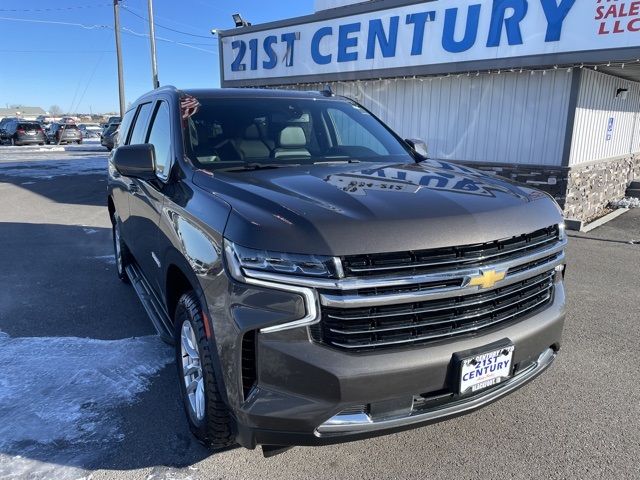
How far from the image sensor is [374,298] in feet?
6.41

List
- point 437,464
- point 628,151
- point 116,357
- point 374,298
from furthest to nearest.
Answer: point 628,151 → point 116,357 → point 437,464 → point 374,298

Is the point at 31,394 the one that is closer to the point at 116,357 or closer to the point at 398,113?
the point at 116,357

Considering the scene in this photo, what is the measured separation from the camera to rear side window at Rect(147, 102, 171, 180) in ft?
10.5

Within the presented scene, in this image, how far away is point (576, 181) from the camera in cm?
867

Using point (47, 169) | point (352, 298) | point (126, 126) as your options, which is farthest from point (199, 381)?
point (47, 169)

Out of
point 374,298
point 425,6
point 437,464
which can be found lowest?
point 437,464

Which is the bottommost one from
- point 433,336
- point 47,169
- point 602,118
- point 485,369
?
point 47,169

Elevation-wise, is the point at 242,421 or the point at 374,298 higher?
the point at 374,298

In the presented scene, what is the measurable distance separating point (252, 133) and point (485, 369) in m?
2.12

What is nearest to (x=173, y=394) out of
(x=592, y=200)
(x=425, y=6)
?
(x=425, y=6)

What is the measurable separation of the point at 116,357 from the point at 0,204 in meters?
8.85

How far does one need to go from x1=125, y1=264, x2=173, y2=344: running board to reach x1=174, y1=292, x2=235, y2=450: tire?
18.3 inches

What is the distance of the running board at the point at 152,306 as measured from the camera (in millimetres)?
3242

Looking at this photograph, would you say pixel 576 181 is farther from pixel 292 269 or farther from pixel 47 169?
pixel 47 169
